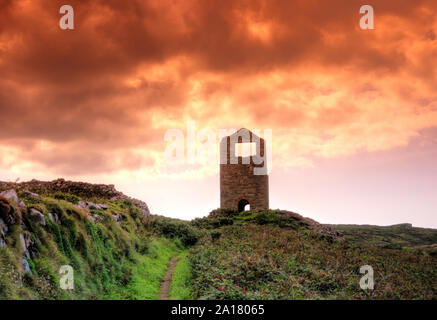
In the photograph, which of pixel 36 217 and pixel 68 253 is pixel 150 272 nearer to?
pixel 68 253

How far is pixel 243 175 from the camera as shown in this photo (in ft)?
115

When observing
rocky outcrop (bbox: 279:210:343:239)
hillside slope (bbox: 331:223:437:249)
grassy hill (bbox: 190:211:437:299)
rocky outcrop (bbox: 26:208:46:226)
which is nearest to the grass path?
grassy hill (bbox: 190:211:437:299)

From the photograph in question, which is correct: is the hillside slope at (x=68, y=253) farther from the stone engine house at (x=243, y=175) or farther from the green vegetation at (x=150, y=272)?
the stone engine house at (x=243, y=175)

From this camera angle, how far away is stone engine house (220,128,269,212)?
3484cm

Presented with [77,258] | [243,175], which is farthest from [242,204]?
[77,258]

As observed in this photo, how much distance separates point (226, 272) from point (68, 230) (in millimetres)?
5280

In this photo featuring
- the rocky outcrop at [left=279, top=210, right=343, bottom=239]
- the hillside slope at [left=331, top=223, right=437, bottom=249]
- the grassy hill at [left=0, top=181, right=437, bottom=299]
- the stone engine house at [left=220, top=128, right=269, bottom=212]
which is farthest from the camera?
the stone engine house at [left=220, top=128, right=269, bottom=212]

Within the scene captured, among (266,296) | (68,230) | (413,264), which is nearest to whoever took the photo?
(266,296)

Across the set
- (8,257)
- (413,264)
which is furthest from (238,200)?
(8,257)

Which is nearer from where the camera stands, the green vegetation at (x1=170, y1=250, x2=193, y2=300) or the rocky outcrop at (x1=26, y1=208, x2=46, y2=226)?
the rocky outcrop at (x1=26, y1=208, x2=46, y2=226)

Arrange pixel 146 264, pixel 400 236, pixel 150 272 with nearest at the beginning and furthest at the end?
pixel 150 272 → pixel 146 264 → pixel 400 236

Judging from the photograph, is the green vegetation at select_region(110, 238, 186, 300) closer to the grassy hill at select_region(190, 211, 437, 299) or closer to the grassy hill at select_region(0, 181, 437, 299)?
the grassy hill at select_region(0, 181, 437, 299)

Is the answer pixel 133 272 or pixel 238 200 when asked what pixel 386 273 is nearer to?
pixel 133 272

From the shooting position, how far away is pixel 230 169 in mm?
35406
